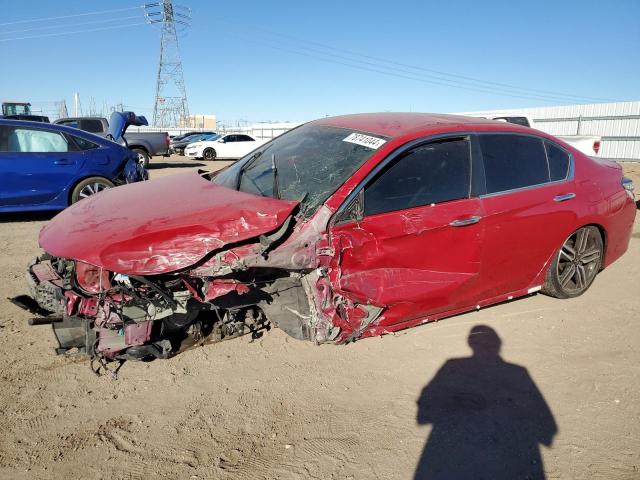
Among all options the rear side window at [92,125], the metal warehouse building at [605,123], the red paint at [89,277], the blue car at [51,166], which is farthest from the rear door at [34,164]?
the metal warehouse building at [605,123]

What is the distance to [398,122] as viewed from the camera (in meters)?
3.62

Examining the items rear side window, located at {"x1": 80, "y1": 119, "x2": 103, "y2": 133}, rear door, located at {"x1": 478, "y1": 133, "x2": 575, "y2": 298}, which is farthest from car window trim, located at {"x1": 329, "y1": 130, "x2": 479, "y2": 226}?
rear side window, located at {"x1": 80, "y1": 119, "x2": 103, "y2": 133}

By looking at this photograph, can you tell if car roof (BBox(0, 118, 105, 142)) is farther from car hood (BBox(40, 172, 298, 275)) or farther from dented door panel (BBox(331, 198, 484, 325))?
dented door panel (BBox(331, 198, 484, 325))

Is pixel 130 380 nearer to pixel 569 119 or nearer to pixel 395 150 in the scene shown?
pixel 395 150

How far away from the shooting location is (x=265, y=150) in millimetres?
4098

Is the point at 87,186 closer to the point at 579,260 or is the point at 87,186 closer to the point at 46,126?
the point at 46,126

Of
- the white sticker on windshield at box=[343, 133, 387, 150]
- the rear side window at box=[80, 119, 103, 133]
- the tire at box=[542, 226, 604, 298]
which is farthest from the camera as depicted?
the rear side window at box=[80, 119, 103, 133]

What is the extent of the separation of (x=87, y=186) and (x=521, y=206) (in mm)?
6241

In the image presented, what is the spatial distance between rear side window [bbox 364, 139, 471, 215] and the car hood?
25.6 inches

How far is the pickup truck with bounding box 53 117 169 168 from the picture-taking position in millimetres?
16125

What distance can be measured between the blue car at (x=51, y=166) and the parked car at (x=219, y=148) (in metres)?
15.9

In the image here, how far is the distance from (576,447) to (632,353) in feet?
4.48

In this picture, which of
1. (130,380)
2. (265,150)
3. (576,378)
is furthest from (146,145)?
(576,378)

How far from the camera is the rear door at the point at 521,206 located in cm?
348
